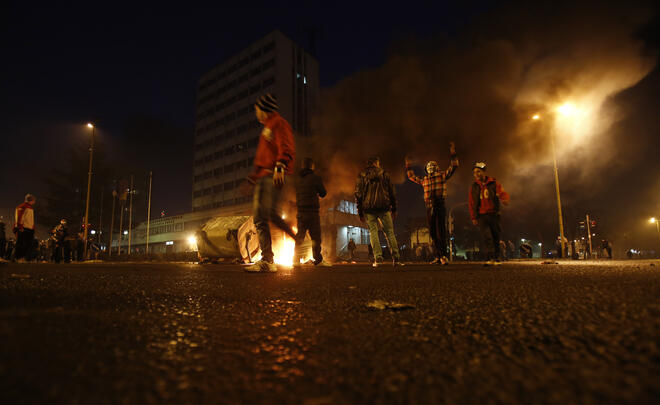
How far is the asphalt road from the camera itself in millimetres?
731

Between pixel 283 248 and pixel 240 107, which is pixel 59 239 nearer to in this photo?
pixel 283 248

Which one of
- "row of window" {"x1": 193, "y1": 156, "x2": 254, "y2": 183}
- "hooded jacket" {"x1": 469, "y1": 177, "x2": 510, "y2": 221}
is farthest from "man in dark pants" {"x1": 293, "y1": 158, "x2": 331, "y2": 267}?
"row of window" {"x1": 193, "y1": 156, "x2": 254, "y2": 183}

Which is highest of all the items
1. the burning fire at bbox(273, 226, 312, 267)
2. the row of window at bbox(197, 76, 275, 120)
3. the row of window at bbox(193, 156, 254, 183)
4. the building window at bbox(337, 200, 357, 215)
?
the row of window at bbox(197, 76, 275, 120)

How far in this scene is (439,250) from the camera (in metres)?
7.11

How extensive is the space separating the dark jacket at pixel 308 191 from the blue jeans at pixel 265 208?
1.62 metres

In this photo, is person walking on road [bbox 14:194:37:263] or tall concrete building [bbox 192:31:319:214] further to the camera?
tall concrete building [bbox 192:31:319:214]

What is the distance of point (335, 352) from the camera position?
1.05 metres

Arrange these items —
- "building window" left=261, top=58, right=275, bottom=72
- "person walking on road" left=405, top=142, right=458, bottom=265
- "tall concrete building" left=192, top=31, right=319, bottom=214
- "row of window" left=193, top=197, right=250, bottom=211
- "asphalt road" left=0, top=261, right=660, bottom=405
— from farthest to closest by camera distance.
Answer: "building window" left=261, top=58, right=275, bottom=72, "tall concrete building" left=192, top=31, right=319, bottom=214, "row of window" left=193, top=197, right=250, bottom=211, "person walking on road" left=405, top=142, right=458, bottom=265, "asphalt road" left=0, top=261, right=660, bottom=405

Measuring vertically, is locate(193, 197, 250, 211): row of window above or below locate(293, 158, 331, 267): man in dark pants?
above

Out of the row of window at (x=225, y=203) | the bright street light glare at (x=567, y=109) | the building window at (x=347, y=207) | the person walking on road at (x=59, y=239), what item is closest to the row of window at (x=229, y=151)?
the row of window at (x=225, y=203)

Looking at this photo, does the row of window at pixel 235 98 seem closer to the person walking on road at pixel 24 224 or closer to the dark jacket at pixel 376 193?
the person walking on road at pixel 24 224

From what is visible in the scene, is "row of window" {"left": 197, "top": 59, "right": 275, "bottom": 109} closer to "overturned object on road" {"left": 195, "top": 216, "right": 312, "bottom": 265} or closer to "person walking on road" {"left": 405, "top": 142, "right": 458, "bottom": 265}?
"overturned object on road" {"left": 195, "top": 216, "right": 312, "bottom": 265}

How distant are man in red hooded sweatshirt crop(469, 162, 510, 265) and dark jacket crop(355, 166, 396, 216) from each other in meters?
1.65

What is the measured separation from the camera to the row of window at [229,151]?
64625 mm
